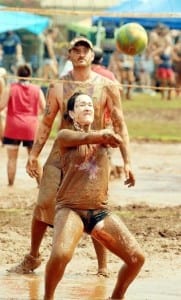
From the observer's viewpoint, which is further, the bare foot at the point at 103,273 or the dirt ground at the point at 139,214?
the dirt ground at the point at 139,214

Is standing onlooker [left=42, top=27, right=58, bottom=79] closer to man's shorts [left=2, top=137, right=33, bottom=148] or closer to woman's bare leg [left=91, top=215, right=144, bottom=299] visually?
man's shorts [left=2, top=137, right=33, bottom=148]

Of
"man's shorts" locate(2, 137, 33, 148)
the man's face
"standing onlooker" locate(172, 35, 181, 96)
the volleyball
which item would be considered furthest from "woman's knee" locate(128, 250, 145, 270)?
"standing onlooker" locate(172, 35, 181, 96)

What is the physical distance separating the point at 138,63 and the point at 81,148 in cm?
3163

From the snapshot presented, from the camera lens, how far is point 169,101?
36531 mm

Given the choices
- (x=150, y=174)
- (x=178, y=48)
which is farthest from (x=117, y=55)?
(x=150, y=174)

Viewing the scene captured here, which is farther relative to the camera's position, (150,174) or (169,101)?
(169,101)

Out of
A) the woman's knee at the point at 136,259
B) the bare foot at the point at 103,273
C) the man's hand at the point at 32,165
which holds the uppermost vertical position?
the man's hand at the point at 32,165

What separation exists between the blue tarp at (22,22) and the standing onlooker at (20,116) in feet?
30.1

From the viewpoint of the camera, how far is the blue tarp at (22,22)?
29.3 m

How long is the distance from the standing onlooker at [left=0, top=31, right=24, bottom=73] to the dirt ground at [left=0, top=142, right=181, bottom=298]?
50.8 feet

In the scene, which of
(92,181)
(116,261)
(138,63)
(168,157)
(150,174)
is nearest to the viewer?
(92,181)

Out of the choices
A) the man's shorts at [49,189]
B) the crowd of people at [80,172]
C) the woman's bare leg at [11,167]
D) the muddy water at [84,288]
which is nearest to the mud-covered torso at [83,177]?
the crowd of people at [80,172]

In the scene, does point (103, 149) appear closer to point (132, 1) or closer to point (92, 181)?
point (92, 181)

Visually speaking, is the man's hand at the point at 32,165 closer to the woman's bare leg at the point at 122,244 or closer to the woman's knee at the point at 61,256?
the woman's bare leg at the point at 122,244
